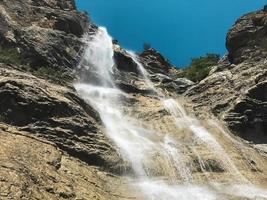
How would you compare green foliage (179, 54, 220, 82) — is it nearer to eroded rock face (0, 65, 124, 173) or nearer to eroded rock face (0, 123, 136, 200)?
eroded rock face (0, 65, 124, 173)

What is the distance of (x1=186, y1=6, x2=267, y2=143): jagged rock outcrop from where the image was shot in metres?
35.3

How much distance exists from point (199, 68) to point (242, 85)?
21.3 meters

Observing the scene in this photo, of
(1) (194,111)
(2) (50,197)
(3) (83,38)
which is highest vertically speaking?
(3) (83,38)

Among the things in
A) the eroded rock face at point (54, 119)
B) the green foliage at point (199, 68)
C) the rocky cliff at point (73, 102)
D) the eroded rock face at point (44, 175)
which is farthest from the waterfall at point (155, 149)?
the green foliage at point (199, 68)

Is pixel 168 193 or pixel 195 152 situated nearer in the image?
pixel 168 193

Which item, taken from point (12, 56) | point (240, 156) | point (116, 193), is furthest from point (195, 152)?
point (12, 56)

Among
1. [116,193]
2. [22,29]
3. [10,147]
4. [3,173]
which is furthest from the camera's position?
[22,29]

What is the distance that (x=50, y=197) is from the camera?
56.2 ft

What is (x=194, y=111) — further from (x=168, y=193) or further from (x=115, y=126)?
(x=168, y=193)

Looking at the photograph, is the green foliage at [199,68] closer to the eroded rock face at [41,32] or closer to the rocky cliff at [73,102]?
the rocky cliff at [73,102]

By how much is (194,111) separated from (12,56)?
14.5m

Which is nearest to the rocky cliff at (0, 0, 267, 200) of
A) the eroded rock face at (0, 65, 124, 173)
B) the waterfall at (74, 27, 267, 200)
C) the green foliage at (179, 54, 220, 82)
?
the eroded rock face at (0, 65, 124, 173)

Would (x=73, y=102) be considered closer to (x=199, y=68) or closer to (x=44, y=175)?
(x=44, y=175)

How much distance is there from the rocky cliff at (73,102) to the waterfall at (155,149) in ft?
2.66
